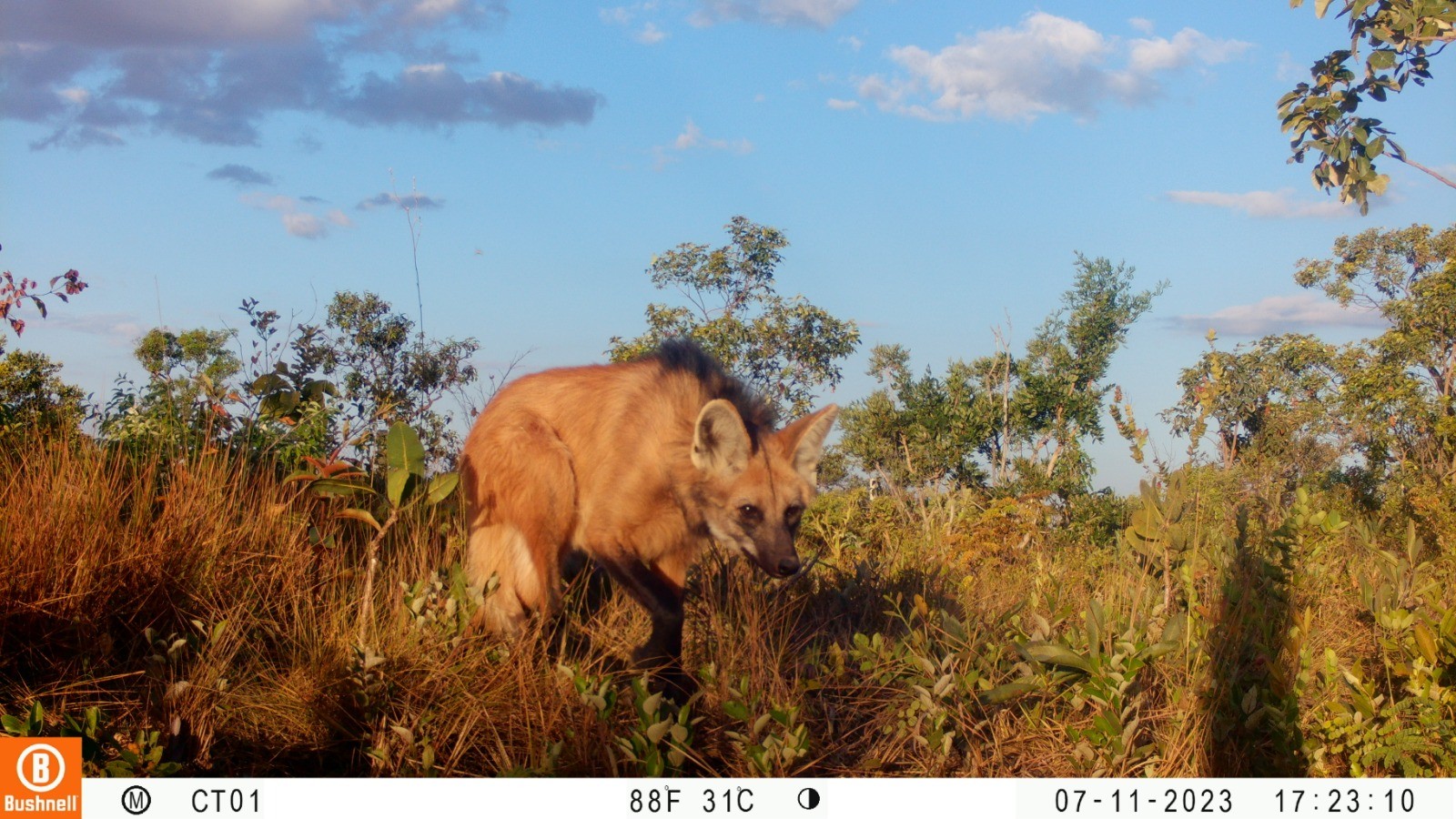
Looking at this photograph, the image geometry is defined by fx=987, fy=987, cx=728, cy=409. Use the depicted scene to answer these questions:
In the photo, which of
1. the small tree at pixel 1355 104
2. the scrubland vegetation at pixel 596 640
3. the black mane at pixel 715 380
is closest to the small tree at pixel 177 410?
the scrubland vegetation at pixel 596 640

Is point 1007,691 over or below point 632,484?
below

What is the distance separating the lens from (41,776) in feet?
9.38

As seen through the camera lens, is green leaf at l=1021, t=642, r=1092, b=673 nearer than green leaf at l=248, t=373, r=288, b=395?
Yes

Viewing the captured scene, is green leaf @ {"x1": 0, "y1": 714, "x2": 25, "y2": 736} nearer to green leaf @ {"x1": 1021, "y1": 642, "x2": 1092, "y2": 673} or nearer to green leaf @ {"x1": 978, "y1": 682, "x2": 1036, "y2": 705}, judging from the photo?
green leaf @ {"x1": 978, "y1": 682, "x2": 1036, "y2": 705}

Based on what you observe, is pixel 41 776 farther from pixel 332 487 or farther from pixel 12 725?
pixel 332 487

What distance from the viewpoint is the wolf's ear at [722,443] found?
410 centimetres

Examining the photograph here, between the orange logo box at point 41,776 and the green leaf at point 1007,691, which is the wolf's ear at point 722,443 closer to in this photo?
the green leaf at point 1007,691

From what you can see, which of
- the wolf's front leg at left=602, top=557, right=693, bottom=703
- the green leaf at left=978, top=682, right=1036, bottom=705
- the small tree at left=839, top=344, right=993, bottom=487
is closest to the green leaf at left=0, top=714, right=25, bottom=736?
the wolf's front leg at left=602, top=557, right=693, bottom=703

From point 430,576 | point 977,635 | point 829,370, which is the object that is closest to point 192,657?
point 430,576

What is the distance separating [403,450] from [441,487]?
22cm

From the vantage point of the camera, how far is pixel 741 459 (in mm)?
4254

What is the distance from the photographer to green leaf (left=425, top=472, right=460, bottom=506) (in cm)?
403

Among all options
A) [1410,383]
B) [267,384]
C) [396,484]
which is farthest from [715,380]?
[1410,383]

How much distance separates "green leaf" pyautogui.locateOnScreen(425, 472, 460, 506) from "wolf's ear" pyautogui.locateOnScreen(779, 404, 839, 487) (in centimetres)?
143
